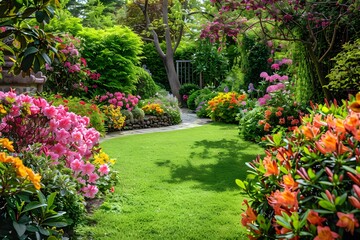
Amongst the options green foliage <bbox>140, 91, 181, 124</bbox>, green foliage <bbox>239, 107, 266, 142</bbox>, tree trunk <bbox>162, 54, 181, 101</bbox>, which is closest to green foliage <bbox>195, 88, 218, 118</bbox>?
green foliage <bbox>140, 91, 181, 124</bbox>

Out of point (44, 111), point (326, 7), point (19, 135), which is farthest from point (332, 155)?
point (326, 7)

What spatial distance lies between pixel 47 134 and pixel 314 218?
9.43 feet

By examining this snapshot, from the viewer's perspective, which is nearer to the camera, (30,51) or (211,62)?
(30,51)

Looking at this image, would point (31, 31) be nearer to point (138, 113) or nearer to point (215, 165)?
point (215, 165)

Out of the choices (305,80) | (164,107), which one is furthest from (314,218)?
(164,107)

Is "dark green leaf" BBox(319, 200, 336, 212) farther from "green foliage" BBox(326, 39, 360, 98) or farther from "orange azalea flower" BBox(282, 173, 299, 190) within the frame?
"green foliage" BBox(326, 39, 360, 98)

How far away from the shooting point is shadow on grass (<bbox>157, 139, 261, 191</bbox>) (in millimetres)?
4977

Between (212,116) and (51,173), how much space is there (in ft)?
31.2

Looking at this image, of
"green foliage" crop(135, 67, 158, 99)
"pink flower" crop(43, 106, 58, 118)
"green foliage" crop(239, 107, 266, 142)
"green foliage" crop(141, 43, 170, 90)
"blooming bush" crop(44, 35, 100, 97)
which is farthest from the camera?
"green foliage" crop(141, 43, 170, 90)

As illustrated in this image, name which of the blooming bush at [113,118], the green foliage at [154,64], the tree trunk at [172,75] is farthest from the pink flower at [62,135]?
the green foliage at [154,64]

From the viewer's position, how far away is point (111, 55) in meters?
11.0

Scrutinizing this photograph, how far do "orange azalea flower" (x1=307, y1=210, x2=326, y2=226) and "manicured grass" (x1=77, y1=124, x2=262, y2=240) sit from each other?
74.2 inches

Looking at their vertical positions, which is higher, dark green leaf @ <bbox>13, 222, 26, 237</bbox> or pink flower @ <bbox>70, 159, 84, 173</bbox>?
dark green leaf @ <bbox>13, 222, 26, 237</bbox>

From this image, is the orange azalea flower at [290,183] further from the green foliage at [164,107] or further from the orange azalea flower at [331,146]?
the green foliage at [164,107]
